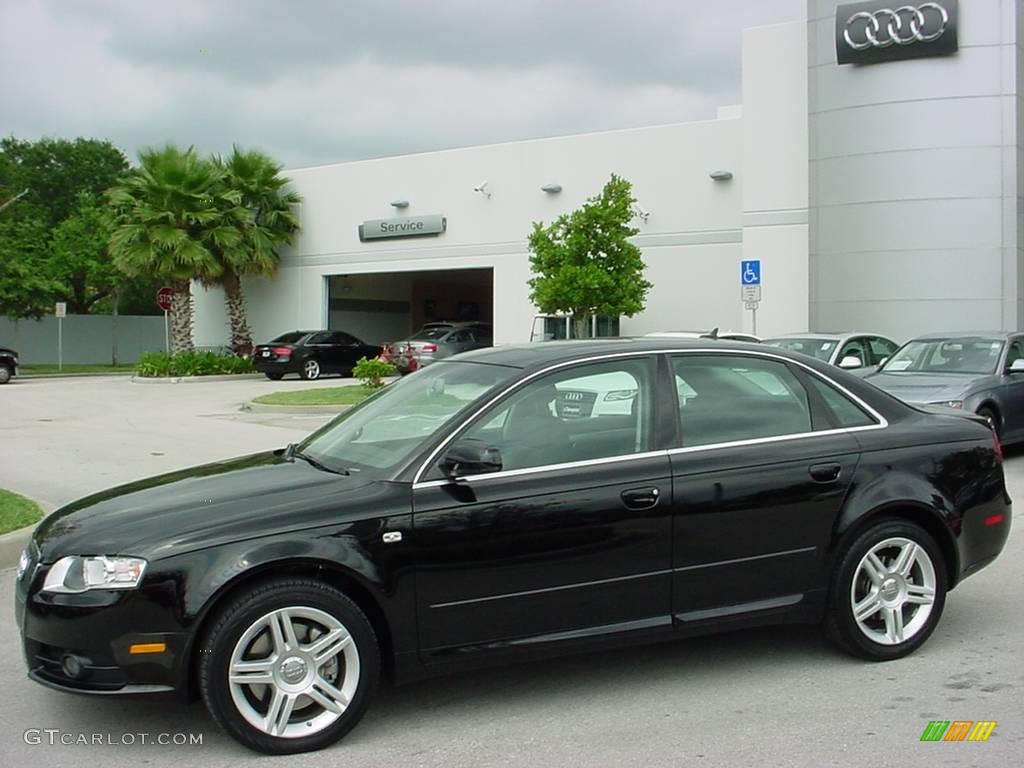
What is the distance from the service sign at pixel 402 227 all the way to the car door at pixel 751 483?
91.9ft

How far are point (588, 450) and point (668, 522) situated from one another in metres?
0.48

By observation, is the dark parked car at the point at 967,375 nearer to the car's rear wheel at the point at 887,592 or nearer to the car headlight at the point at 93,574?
the car's rear wheel at the point at 887,592

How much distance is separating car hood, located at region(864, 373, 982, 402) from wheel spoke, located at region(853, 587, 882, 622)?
6827 mm

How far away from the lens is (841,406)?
5.25 metres

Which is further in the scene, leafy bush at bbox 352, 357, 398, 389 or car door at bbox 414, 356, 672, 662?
leafy bush at bbox 352, 357, 398, 389

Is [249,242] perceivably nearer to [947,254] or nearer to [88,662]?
[947,254]

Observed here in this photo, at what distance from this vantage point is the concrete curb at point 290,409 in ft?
64.2

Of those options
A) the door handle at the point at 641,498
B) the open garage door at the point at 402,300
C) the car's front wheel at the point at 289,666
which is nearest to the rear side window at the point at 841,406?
the door handle at the point at 641,498

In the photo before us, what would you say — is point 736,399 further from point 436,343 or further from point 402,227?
point 402,227

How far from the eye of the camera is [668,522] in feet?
15.3

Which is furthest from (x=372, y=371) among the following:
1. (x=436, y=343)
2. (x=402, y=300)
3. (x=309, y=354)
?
(x=402, y=300)

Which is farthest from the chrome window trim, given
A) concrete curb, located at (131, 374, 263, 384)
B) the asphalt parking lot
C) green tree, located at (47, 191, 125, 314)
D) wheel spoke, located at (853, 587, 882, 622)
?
green tree, located at (47, 191, 125, 314)

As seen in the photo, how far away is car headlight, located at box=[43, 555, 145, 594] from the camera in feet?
13.2

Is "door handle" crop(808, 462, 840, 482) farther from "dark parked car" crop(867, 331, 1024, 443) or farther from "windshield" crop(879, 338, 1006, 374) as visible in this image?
"windshield" crop(879, 338, 1006, 374)
